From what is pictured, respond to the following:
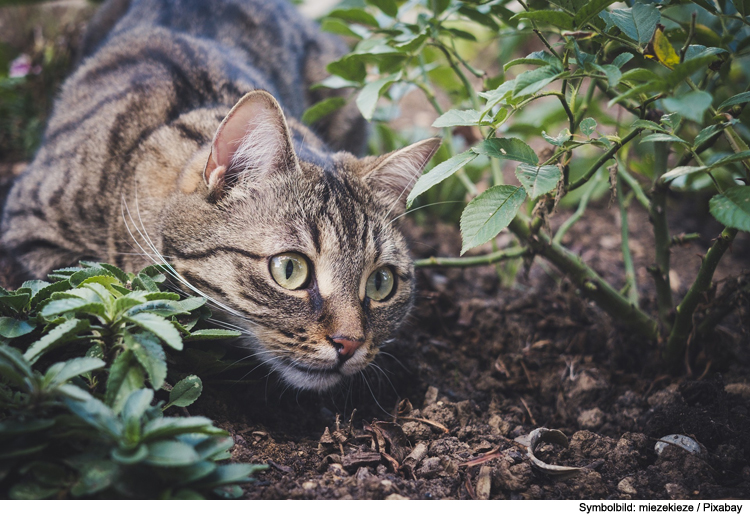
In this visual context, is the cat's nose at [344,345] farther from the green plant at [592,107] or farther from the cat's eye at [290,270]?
the green plant at [592,107]

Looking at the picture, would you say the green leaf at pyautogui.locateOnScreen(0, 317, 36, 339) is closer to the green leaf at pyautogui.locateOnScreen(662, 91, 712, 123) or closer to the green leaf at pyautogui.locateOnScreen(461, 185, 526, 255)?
the green leaf at pyautogui.locateOnScreen(461, 185, 526, 255)

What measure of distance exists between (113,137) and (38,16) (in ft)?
10.2

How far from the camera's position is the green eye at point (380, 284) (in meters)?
2.17

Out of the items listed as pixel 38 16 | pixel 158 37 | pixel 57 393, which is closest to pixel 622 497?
pixel 57 393

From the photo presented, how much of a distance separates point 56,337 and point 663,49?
1.84 metres

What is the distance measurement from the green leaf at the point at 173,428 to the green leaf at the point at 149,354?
0.13 meters

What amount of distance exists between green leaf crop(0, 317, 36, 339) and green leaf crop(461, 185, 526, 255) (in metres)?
1.24

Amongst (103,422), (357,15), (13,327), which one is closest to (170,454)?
(103,422)

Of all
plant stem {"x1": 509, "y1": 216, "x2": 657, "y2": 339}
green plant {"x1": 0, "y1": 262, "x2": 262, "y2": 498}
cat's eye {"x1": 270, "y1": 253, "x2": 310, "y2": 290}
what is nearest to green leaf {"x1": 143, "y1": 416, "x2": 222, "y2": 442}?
green plant {"x1": 0, "y1": 262, "x2": 262, "y2": 498}

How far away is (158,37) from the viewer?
3.08m

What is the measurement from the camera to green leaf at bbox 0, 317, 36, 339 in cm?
154

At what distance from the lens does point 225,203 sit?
2.06 meters

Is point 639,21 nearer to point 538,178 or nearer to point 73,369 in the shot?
point 538,178

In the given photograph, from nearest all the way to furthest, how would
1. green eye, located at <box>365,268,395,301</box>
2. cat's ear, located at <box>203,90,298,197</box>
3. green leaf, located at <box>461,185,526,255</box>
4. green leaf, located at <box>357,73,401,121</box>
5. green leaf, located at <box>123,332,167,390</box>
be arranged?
1. green leaf, located at <box>123,332,167,390</box>
2. green leaf, located at <box>461,185,526,255</box>
3. cat's ear, located at <box>203,90,298,197</box>
4. green leaf, located at <box>357,73,401,121</box>
5. green eye, located at <box>365,268,395,301</box>
